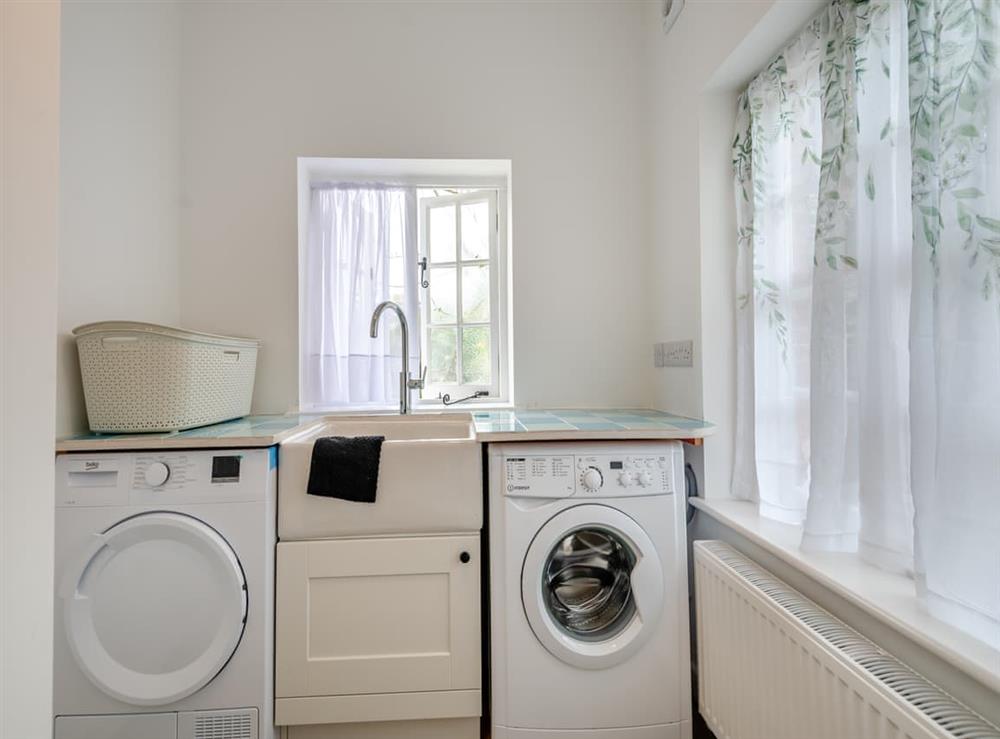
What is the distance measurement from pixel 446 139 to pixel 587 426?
5.01ft

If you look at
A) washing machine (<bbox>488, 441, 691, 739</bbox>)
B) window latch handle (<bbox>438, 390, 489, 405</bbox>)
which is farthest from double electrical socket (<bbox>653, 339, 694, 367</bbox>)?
window latch handle (<bbox>438, 390, 489, 405</bbox>)

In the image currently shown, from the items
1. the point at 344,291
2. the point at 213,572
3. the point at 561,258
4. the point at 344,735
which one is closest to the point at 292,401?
the point at 344,291

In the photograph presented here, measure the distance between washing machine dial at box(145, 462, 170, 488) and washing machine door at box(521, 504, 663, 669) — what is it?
1111mm

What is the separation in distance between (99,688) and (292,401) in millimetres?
1114

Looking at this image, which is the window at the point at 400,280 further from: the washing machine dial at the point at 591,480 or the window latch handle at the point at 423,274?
the washing machine dial at the point at 591,480

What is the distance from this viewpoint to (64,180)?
142 centimetres

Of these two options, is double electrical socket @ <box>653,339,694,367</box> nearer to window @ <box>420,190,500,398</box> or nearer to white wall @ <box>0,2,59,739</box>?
window @ <box>420,190,500,398</box>

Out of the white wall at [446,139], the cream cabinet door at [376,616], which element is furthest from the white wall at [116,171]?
the cream cabinet door at [376,616]

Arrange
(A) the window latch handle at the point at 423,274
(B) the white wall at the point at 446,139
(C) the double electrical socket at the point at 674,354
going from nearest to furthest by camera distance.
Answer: (C) the double electrical socket at the point at 674,354 < (B) the white wall at the point at 446,139 < (A) the window latch handle at the point at 423,274

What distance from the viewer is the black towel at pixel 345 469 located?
4.40ft

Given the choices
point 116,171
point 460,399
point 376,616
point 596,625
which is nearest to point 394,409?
point 460,399

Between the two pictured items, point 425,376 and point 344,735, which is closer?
point 344,735

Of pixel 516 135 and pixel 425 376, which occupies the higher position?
pixel 516 135

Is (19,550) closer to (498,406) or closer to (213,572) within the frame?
(213,572)
